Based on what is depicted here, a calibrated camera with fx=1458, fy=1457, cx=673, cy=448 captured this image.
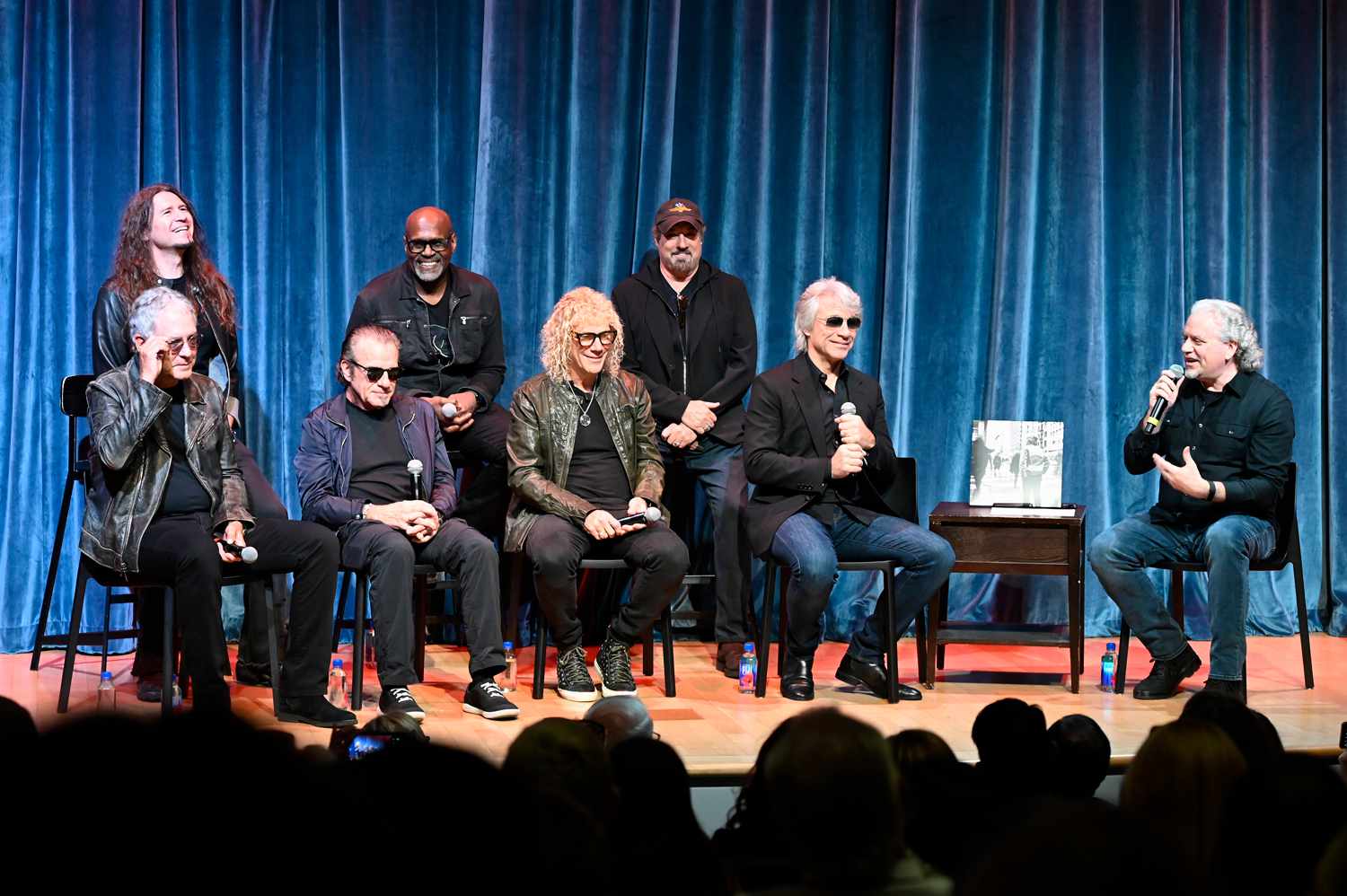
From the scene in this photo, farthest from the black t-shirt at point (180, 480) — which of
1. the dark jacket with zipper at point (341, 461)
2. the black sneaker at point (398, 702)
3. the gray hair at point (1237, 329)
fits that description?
the gray hair at point (1237, 329)

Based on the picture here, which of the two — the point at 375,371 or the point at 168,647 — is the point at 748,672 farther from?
the point at 168,647

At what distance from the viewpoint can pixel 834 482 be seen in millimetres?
4781

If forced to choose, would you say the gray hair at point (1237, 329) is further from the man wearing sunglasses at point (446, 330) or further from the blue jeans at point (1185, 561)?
the man wearing sunglasses at point (446, 330)

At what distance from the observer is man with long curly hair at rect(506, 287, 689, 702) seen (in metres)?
4.54

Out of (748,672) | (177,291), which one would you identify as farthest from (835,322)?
(177,291)

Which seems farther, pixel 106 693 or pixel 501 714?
pixel 106 693

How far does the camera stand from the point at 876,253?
5.95m

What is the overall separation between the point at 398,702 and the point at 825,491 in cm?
152

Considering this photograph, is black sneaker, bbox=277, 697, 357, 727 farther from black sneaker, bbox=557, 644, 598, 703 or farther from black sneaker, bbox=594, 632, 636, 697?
black sneaker, bbox=594, 632, 636, 697

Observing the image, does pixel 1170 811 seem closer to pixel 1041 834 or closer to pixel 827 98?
pixel 1041 834

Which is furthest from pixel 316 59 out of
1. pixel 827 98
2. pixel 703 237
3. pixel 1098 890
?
pixel 1098 890

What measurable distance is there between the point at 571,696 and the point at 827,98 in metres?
2.70

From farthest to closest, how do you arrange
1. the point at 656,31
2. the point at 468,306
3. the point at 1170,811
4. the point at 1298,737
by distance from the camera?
the point at 656,31 → the point at 468,306 → the point at 1298,737 → the point at 1170,811

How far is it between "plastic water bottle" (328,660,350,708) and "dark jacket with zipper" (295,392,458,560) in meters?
0.52
